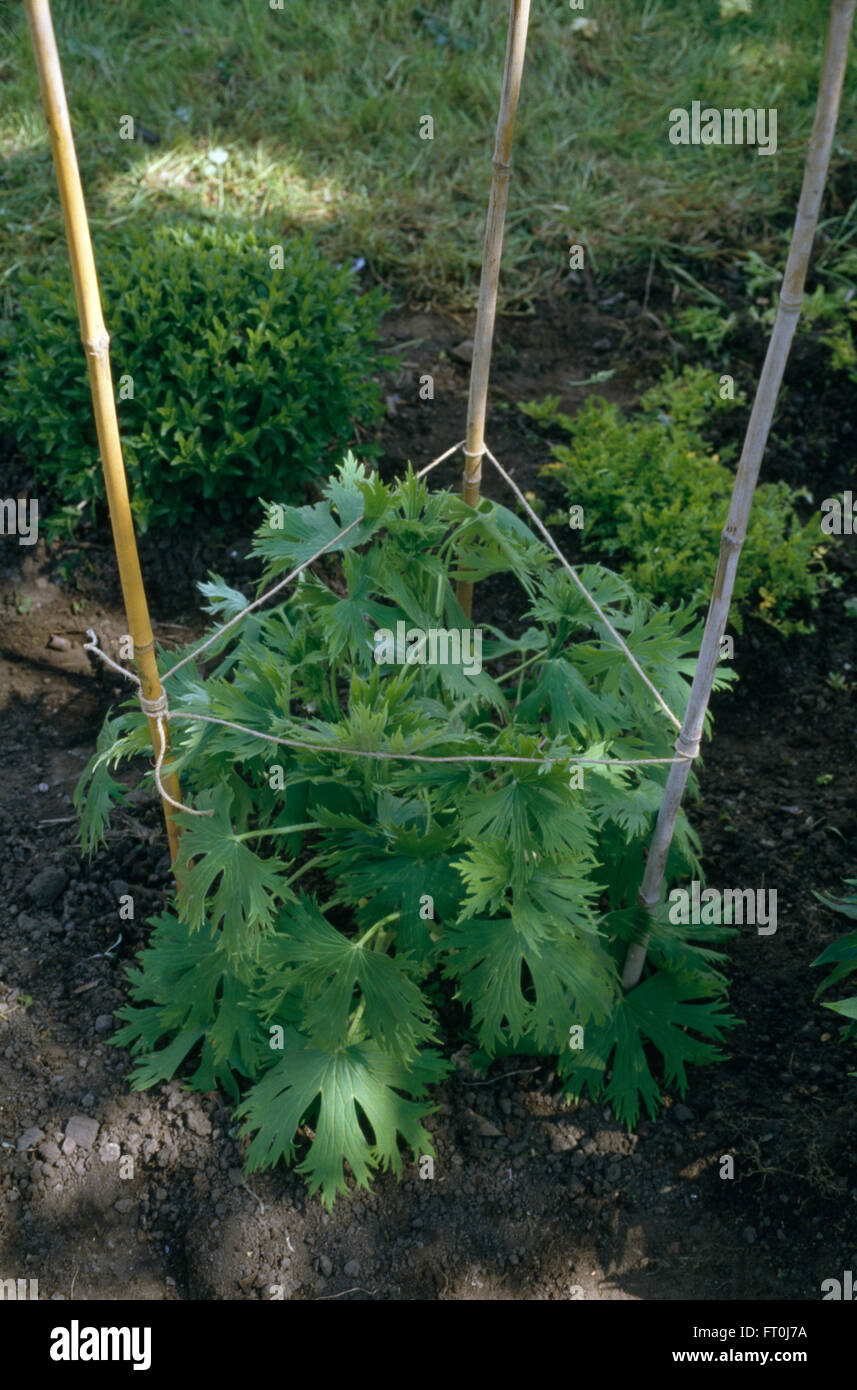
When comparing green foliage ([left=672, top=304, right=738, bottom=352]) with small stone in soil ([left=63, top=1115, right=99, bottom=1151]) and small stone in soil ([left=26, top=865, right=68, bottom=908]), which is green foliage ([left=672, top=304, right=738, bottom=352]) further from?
small stone in soil ([left=63, top=1115, right=99, bottom=1151])

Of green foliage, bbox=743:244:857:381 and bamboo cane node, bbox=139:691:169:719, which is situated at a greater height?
green foliage, bbox=743:244:857:381

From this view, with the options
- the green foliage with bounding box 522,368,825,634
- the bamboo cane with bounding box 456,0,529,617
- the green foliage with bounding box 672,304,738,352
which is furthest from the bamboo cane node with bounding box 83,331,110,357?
the green foliage with bounding box 672,304,738,352

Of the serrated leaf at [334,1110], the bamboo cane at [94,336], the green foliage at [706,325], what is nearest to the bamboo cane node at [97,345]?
the bamboo cane at [94,336]

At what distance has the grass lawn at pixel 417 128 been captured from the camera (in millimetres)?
5016

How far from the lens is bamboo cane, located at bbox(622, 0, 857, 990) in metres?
1.76

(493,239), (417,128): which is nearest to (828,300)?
(417,128)

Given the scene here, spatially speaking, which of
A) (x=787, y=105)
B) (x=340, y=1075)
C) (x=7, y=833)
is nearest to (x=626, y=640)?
(x=340, y=1075)

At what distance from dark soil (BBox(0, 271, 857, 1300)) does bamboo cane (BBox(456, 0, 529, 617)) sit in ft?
3.77

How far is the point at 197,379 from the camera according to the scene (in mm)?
→ 3664

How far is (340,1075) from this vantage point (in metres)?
2.40

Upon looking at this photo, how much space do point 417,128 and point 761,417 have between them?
13.5ft

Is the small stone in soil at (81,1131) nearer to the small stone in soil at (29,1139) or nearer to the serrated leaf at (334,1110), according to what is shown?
the small stone in soil at (29,1139)

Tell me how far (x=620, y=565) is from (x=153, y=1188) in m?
2.37

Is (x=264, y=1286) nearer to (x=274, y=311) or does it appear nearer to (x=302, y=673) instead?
(x=302, y=673)
